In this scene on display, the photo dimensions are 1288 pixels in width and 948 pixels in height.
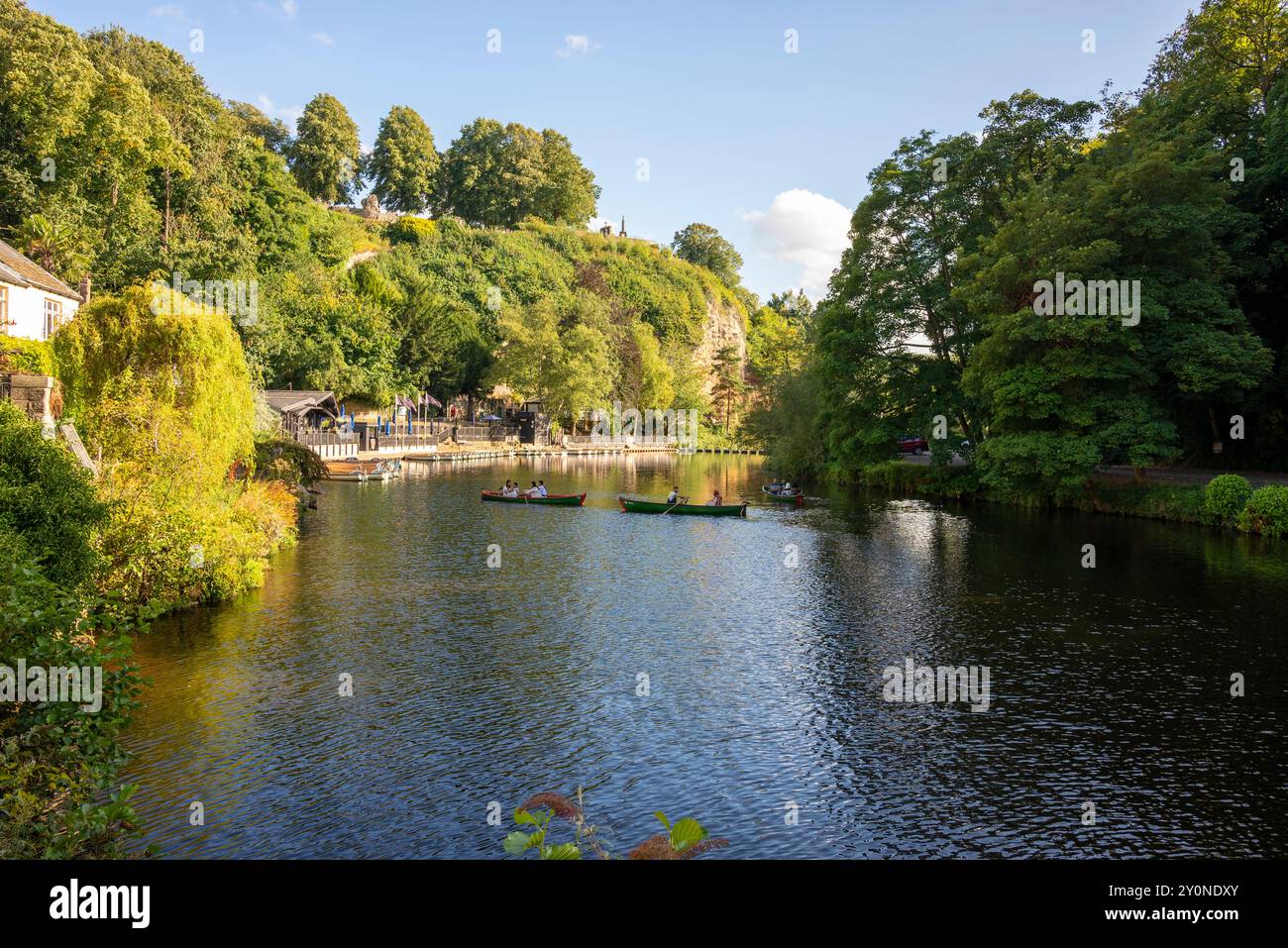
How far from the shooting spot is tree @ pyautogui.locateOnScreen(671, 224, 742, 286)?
15888 cm

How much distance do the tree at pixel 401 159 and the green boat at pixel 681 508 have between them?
302 ft

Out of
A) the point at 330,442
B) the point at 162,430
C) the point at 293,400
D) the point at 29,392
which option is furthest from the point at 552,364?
the point at 29,392

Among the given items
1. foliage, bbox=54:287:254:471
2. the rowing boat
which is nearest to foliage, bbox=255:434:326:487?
foliage, bbox=54:287:254:471

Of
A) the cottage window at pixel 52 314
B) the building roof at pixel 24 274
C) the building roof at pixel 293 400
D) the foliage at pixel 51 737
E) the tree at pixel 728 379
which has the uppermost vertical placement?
the tree at pixel 728 379

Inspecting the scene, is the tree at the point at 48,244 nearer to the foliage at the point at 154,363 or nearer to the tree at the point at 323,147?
the foliage at the point at 154,363

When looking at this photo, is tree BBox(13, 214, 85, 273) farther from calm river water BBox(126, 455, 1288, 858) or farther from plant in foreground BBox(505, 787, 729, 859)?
plant in foreground BBox(505, 787, 729, 859)

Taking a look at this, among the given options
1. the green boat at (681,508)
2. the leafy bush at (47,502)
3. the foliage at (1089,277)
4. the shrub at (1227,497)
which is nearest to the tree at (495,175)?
the foliage at (1089,277)

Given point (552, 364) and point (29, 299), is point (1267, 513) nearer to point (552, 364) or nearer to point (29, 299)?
point (29, 299)

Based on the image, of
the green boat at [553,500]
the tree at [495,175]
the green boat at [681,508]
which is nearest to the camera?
the green boat at [681,508]

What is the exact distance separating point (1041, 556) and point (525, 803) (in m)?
25.1

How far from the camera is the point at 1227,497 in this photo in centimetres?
3534

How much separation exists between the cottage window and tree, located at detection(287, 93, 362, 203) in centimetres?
7059

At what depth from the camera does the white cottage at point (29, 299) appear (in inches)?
1412
